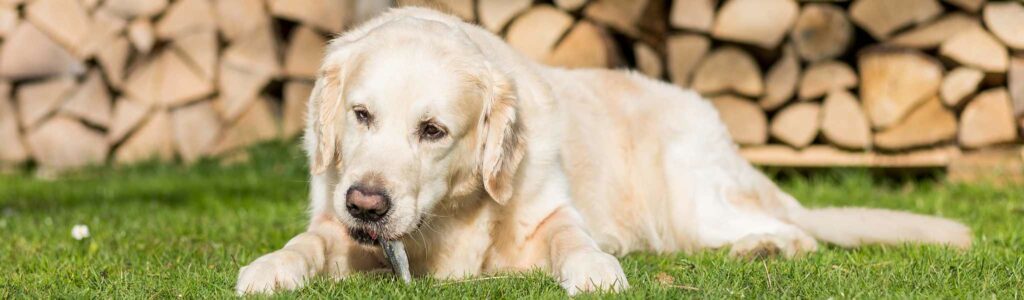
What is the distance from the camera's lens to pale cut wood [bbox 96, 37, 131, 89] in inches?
310

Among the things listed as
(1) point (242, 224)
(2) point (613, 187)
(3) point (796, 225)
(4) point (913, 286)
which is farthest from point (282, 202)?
(4) point (913, 286)

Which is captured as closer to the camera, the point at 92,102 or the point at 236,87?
the point at 236,87

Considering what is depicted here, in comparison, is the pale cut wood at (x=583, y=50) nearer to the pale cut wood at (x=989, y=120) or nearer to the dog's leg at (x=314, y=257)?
the pale cut wood at (x=989, y=120)

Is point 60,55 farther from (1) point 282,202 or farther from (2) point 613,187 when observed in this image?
(2) point 613,187

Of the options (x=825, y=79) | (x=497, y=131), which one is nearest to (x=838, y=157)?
(x=825, y=79)

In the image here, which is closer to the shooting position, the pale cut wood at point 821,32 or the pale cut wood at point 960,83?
the pale cut wood at point 960,83

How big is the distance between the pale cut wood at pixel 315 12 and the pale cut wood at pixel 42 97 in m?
1.72

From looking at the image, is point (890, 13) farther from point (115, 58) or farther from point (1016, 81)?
point (115, 58)

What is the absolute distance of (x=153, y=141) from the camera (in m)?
7.93

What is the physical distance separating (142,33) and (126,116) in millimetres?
613

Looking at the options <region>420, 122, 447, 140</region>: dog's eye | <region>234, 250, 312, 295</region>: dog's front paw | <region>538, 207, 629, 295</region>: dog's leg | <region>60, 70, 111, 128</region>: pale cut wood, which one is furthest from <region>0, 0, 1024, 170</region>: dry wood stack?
<region>234, 250, 312, 295</region>: dog's front paw

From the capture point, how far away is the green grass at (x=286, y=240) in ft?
9.80

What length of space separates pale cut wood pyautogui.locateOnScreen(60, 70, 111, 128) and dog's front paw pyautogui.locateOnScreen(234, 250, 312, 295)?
215 inches

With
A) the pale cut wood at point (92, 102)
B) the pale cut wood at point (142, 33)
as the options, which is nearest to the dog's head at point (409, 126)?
the pale cut wood at point (142, 33)
